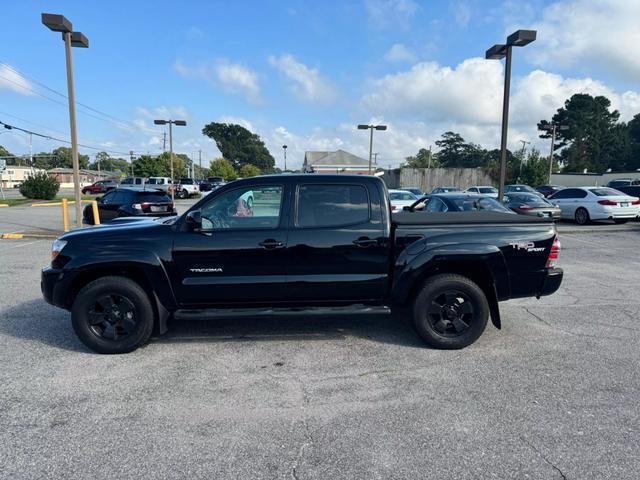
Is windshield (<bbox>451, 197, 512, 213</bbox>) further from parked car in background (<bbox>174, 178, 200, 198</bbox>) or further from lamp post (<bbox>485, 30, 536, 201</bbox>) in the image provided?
parked car in background (<bbox>174, 178, 200, 198</bbox>)

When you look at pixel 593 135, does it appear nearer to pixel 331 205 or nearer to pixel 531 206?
pixel 531 206

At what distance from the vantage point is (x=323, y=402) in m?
3.31

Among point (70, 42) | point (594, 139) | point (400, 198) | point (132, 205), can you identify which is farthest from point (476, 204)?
point (594, 139)

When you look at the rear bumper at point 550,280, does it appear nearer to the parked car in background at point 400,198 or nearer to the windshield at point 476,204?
the windshield at point 476,204

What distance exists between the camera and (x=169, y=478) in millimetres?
2459

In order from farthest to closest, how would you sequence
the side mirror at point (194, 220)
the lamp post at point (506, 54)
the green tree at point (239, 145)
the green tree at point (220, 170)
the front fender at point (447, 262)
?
the green tree at point (239, 145) < the green tree at point (220, 170) < the lamp post at point (506, 54) < the front fender at point (447, 262) < the side mirror at point (194, 220)

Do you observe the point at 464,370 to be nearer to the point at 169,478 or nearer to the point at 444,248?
the point at 444,248

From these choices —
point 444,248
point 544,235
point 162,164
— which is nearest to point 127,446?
point 444,248

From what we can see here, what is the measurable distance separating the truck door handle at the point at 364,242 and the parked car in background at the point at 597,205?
15.2m

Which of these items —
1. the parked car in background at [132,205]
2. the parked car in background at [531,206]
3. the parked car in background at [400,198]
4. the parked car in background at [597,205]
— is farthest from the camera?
the parked car in background at [400,198]

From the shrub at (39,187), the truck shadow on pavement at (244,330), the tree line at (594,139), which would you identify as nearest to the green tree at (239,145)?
the tree line at (594,139)

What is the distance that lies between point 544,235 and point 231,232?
3311 millimetres

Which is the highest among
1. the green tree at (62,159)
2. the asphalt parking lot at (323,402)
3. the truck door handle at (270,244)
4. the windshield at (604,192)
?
the green tree at (62,159)

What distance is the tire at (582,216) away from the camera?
1602cm
